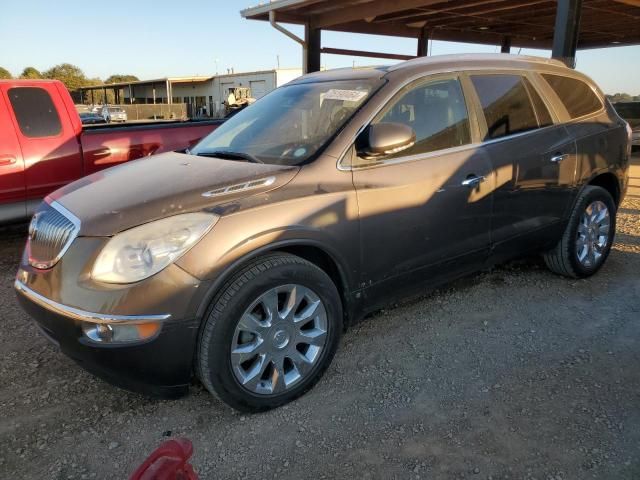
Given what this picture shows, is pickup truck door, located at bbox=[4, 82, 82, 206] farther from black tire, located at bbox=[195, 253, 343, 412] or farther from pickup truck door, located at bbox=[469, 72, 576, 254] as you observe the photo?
pickup truck door, located at bbox=[469, 72, 576, 254]

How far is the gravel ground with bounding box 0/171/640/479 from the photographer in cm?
236

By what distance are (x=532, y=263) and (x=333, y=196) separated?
2923mm

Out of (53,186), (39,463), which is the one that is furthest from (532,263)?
(53,186)

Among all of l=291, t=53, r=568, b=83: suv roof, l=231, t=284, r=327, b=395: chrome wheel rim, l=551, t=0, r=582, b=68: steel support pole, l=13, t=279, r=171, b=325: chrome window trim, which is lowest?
l=231, t=284, r=327, b=395: chrome wheel rim

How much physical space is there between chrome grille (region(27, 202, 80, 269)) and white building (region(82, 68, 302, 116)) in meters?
29.5

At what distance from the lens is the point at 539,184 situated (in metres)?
3.94

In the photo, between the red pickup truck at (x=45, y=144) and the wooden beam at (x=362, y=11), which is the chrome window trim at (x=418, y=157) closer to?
the red pickup truck at (x=45, y=144)

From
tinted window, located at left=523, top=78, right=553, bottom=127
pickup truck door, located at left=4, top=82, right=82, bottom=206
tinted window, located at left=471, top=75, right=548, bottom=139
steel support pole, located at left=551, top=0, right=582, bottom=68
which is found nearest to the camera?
tinted window, located at left=471, top=75, right=548, bottom=139

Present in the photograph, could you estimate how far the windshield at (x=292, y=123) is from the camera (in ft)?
10.2

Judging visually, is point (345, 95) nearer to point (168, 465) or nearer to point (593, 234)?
point (168, 465)

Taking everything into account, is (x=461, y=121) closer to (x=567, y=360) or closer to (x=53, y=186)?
(x=567, y=360)

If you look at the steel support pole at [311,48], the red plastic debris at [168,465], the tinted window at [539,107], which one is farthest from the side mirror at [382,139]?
the steel support pole at [311,48]

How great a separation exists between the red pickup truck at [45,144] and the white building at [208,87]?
26036 mm

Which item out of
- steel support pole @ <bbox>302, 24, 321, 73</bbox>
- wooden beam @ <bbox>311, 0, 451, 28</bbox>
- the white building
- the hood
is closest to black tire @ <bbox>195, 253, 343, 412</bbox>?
the hood
